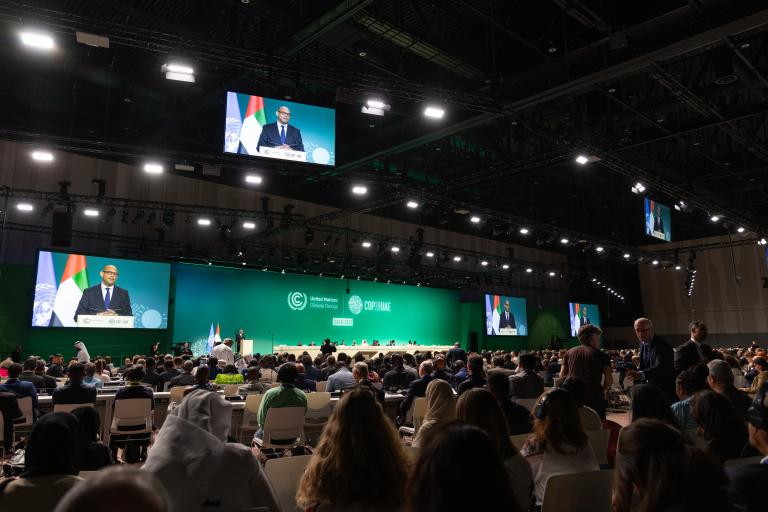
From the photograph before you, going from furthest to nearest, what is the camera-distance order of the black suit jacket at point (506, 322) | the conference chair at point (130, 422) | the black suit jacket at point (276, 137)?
the black suit jacket at point (506, 322) → the black suit jacket at point (276, 137) → the conference chair at point (130, 422)

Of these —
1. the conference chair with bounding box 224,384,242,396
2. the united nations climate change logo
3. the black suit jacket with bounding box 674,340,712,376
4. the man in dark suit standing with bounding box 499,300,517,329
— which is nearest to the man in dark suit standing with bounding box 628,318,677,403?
the black suit jacket with bounding box 674,340,712,376

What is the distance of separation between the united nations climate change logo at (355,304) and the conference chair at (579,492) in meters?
20.6

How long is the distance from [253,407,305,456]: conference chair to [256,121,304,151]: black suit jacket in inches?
172

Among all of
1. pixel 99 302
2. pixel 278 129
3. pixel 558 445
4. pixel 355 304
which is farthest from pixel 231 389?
pixel 355 304

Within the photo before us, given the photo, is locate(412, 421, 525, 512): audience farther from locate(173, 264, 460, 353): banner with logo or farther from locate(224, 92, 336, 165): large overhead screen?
locate(173, 264, 460, 353): banner with logo

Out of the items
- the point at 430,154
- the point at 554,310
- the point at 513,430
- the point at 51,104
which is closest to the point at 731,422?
the point at 513,430

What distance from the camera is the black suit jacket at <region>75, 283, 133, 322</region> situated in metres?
15.4

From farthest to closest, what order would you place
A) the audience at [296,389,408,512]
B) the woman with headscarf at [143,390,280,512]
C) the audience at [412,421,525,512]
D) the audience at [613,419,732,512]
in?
the audience at [296,389,408,512] → the woman with headscarf at [143,390,280,512] → the audience at [613,419,732,512] → the audience at [412,421,525,512]

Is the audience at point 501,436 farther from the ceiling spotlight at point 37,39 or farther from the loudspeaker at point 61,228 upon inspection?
the loudspeaker at point 61,228

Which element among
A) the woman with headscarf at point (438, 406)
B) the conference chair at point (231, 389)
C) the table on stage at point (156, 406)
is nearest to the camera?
the woman with headscarf at point (438, 406)

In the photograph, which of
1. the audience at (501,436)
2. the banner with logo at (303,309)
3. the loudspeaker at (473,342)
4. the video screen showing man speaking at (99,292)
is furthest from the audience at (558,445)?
the loudspeaker at (473,342)

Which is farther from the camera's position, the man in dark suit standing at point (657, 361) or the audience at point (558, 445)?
the man in dark suit standing at point (657, 361)

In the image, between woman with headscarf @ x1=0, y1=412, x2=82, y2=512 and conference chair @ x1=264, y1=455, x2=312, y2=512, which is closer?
woman with headscarf @ x1=0, y1=412, x2=82, y2=512

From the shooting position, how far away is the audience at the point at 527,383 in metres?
6.91
